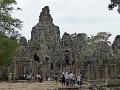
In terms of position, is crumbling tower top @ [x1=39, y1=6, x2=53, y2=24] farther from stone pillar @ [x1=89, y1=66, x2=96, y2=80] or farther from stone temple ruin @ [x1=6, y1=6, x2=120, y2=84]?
stone pillar @ [x1=89, y1=66, x2=96, y2=80]

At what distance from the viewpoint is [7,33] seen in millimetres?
43594

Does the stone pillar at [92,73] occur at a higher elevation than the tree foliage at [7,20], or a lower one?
lower

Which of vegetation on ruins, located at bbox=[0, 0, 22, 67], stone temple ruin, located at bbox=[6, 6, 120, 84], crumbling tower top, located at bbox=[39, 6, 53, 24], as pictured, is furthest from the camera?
crumbling tower top, located at bbox=[39, 6, 53, 24]

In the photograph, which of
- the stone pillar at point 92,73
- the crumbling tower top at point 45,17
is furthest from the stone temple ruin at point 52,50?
the stone pillar at point 92,73

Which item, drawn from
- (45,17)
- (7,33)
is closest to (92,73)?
(7,33)

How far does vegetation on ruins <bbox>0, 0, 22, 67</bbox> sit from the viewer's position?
135 ft

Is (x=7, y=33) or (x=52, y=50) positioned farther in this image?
(x=52, y=50)

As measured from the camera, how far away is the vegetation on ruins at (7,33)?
4125 cm

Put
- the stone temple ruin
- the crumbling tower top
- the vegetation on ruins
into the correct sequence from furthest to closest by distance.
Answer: the crumbling tower top, the stone temple ruin, the vegetation on ruins

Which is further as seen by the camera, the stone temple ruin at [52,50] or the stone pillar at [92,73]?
the stone temple ruin at [52,50]

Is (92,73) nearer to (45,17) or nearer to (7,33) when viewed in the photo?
(7,33)

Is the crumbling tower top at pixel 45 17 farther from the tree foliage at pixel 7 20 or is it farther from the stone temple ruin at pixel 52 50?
the tree foliage at pixel 7 20

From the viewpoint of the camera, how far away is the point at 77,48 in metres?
67.9

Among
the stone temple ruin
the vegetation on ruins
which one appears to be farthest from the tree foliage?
the stone temple ruin
